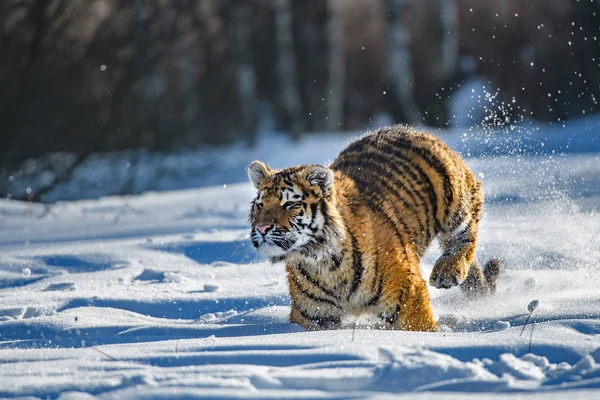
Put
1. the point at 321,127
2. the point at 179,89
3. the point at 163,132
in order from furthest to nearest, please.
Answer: the point at 179,89 → the point at 321,127 → the point at 163,132

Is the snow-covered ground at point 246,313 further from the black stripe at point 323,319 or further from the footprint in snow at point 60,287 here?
the black stripe at point 323,319

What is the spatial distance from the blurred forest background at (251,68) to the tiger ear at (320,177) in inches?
311

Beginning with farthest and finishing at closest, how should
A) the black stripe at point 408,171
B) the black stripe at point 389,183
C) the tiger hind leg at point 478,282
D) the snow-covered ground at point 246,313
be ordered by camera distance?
1. the tiger hind leg at point 478,282
2. the black stripe at point 408,171
3. the black stripe at point 389,183
4. the snow-covered ground at point 246,313

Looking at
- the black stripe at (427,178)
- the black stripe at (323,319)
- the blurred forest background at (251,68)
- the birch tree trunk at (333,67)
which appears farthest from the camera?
the birch tree trunk at (333,67)

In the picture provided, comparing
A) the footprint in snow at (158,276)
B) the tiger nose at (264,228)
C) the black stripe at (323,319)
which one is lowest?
the black stripe at (323,319)

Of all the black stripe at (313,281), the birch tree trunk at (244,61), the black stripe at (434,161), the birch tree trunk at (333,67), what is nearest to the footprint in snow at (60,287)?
the black stripe at (313,281)

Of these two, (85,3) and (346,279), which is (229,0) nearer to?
(85,3)

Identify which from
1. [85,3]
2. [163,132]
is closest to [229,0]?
[163,132]

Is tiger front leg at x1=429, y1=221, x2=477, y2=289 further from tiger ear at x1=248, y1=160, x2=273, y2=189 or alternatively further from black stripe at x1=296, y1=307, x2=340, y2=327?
tiger ear at x1=248, y1=160, x2=273, y2=189

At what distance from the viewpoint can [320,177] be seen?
473 cm

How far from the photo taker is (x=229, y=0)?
2188 centimetres

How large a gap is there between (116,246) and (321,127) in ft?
55.0

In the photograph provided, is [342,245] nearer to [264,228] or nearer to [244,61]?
[264,228]

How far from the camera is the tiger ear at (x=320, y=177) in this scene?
4.71m
